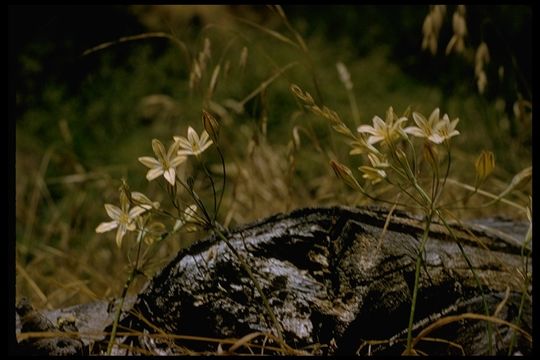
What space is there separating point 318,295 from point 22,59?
3255 mm

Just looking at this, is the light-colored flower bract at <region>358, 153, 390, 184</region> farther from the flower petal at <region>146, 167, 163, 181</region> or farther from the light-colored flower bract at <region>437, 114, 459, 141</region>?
the flower petal at <region>146, 167, 163, 181</region>

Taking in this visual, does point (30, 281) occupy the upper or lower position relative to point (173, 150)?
lower

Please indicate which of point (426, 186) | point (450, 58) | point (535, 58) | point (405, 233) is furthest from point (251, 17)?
point (405, 233)

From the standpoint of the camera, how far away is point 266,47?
4.50 metres

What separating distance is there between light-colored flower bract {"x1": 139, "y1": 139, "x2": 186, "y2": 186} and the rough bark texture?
0.71 ft

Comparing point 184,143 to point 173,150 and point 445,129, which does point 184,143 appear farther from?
point 445,129

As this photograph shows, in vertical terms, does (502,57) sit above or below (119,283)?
above

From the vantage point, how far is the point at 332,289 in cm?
144

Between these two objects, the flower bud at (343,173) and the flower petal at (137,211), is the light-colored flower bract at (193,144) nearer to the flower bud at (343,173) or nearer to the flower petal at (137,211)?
the flower petal at (137,211)

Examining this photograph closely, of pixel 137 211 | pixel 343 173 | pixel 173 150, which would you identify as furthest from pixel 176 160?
pixel 343 173

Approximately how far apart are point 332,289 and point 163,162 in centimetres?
41

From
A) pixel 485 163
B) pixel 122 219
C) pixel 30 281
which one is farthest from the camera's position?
pixel 30 281

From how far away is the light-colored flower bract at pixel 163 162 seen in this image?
1322mm

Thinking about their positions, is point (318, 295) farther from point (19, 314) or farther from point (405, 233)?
point (19, 314)
